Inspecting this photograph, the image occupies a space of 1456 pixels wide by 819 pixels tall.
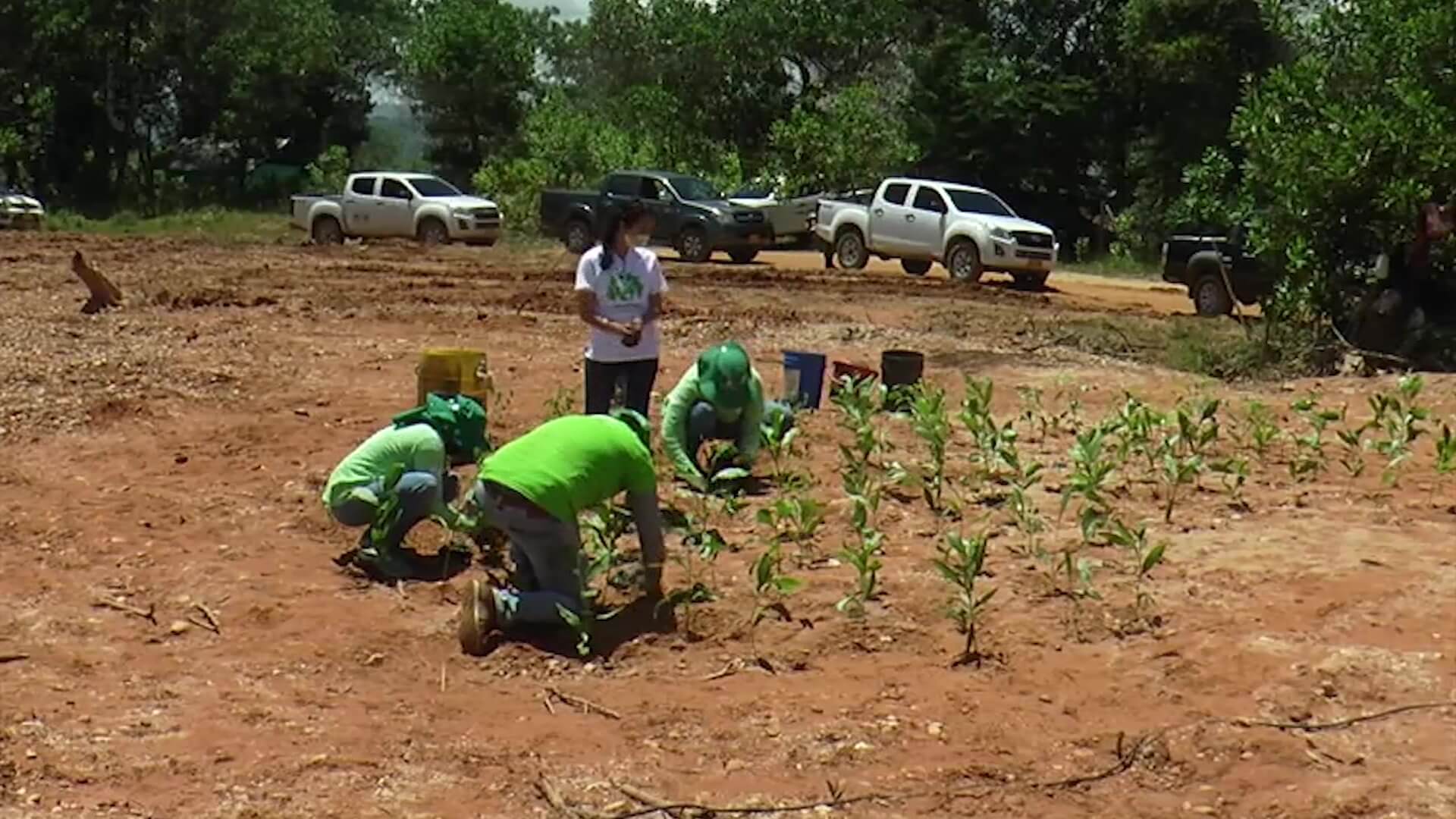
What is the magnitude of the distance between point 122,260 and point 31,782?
2054 cm

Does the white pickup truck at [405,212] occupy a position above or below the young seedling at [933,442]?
below

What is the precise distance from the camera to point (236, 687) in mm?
5691

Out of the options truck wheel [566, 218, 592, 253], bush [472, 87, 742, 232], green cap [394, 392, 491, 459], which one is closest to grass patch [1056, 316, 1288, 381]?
green cap [394, 392, 491, 459]

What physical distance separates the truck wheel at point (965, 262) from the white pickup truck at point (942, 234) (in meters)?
0.01

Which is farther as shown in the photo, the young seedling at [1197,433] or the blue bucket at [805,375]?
the blue bucket at [805,375]

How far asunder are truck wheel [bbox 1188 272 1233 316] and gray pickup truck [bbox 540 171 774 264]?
9220mm

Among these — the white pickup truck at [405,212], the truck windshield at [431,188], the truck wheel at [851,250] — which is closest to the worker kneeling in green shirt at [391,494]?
the truck wheel at [851,250]

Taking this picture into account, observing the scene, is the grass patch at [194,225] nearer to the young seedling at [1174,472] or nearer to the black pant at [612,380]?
the black pant at [612,380]

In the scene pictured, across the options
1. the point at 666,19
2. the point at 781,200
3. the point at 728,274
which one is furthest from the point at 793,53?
the point at 728,274

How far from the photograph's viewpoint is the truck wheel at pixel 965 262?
23812 millimetres

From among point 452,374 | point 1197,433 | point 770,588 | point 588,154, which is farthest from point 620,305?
point 588,154

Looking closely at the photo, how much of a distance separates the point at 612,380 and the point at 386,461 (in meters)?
1.54

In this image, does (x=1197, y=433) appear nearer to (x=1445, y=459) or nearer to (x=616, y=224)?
(x=1445, y=459)

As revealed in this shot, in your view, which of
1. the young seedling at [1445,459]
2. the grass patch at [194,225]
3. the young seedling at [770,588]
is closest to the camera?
the young seedling at [770,588]
